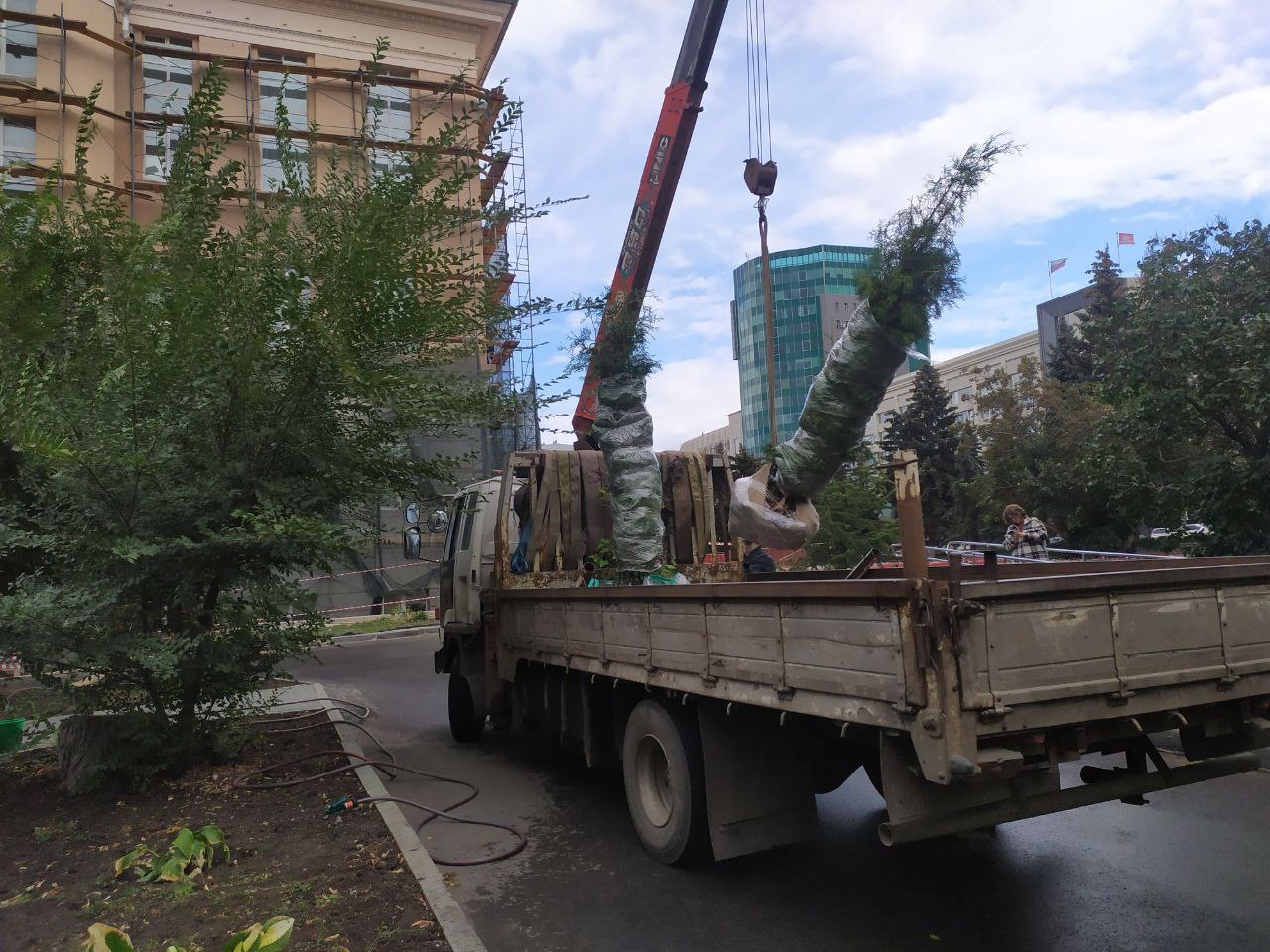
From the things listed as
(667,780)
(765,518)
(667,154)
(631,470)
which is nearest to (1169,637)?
(765,518)

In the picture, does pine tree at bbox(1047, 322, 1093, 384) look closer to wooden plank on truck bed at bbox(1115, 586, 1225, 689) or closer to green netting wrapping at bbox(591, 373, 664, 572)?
green netting wrapping at bbox(591, 373, 664, 572)

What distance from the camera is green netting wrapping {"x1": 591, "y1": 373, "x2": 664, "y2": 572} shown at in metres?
7.17

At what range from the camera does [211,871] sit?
4926mm

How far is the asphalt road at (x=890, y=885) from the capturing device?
423 cm

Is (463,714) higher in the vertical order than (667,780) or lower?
lower

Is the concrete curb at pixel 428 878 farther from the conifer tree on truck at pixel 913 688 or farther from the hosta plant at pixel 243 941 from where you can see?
the conifer tree on truck at pixel 913 688

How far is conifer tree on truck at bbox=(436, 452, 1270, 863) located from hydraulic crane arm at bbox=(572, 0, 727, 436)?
5646mm

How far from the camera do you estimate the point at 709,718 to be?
4.78 m

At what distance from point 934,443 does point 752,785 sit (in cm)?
3305

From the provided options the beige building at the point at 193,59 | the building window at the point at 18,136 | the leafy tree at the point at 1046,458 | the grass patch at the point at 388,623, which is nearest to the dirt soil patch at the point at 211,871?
the leafy tree at the point at 1046,458

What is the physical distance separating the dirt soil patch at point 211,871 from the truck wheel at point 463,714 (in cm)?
195

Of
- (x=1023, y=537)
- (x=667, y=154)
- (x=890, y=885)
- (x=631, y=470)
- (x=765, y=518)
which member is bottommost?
(x=890, y=885)

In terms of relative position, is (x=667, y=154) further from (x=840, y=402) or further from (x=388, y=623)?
(x=388, y=623)

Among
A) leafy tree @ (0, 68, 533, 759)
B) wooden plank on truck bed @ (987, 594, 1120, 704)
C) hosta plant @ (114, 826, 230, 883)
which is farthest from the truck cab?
wooden plank on truck bed @ (987, 594, 1120, 704)
